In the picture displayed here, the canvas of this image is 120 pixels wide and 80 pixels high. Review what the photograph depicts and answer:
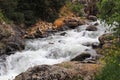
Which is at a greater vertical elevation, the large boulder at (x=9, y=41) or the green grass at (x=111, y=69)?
the green grass at (x=111, y=69)

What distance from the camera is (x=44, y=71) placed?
942 cm

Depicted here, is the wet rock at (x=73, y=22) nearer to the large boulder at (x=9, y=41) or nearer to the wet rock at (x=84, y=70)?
the large boulder at (x=9, y=41)

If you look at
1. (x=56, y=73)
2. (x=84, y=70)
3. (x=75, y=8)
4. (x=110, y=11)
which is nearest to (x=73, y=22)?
(x=75, y=8)

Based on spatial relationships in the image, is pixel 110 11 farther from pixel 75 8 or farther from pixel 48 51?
pixel 75 8

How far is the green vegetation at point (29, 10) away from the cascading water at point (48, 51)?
3450 mm

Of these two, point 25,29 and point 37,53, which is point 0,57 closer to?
point 37,53

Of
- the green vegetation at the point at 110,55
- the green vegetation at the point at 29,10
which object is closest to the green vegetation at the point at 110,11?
the green vegetation at the point at 110,55

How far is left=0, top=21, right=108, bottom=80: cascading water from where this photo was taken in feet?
58.1

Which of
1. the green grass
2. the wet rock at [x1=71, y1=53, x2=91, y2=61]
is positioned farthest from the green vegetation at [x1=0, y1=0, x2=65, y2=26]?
the green grass

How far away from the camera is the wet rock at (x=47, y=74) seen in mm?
9155

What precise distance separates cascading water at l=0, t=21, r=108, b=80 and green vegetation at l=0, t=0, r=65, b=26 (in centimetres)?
345

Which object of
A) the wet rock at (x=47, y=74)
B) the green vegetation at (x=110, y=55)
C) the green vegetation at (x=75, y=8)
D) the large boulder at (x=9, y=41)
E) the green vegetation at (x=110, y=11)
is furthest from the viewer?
the green vegetation at (x=75, y=8)

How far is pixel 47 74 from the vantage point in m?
9.23

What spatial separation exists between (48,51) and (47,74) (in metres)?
10.9
